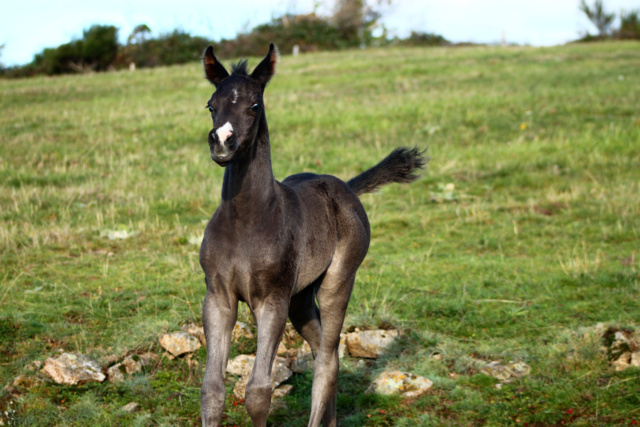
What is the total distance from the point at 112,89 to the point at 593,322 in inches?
940

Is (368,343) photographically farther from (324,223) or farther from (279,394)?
(324,223)

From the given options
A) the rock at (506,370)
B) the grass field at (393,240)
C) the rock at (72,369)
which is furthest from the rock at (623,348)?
the rock at (72,369)

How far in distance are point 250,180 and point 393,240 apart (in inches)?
286

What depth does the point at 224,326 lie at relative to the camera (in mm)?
4133

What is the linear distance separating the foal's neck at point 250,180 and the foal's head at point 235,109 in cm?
12

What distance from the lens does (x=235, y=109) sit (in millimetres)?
3818

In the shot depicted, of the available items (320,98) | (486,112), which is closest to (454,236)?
(486,112)

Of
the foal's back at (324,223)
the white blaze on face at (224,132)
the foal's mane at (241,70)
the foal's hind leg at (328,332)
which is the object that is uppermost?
the foal's mane at (241,70)

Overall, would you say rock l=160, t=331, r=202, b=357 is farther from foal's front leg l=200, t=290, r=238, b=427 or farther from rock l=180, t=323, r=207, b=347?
foal's front leg l=200, t=290, r=238, b=427

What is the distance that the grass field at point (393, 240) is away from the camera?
19.8 ft

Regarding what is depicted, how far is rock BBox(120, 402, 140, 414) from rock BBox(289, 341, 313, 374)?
1601 mm

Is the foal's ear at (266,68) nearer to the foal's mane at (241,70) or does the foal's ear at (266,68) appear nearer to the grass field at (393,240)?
the foal's mane at (241,70)

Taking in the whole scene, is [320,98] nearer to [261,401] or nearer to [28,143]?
[28,143]

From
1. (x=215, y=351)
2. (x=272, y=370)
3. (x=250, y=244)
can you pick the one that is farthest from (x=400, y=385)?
(x=250, y=244)
